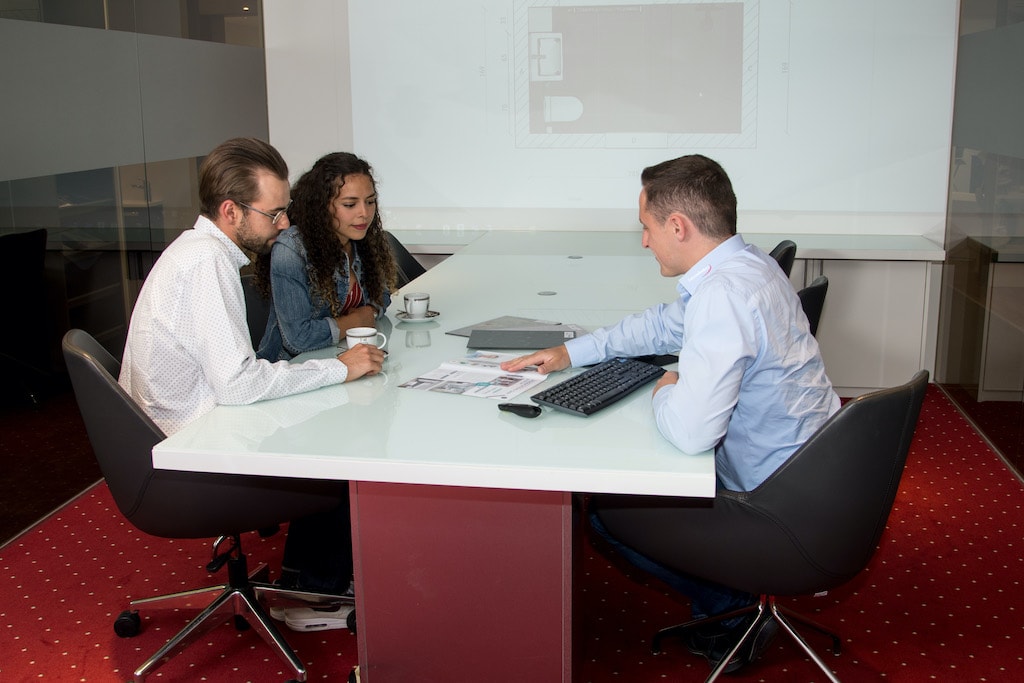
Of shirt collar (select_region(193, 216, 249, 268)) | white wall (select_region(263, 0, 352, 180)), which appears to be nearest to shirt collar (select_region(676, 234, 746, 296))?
shirt collar (select_region(193, 216, 249, 268))

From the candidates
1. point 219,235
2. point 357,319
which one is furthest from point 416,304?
point 219,235

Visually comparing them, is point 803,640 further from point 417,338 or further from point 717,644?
point 417,338

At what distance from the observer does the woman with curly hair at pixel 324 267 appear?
298cm

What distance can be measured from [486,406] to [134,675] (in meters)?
1.19

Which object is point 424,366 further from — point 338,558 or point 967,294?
point 967,294

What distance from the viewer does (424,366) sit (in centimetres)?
270

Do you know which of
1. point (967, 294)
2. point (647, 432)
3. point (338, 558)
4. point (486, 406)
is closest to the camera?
point (647, 432)

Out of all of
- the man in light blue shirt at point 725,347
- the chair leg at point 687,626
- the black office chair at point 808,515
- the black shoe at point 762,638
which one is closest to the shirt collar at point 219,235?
the man in light blue shirt at point 725,347

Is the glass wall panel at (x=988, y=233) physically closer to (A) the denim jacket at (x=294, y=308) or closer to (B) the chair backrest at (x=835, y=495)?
(B) the chair backrest at (x=835, y=495)

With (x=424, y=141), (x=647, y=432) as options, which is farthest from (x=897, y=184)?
(x=647, y=432)

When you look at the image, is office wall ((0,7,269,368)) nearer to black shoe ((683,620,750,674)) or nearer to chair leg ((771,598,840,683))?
black shoe ((683,620,750,674))

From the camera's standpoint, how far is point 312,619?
9.43 ft

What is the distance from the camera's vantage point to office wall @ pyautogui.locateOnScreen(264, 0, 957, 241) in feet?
16.4

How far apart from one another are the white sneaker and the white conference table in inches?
22.3
